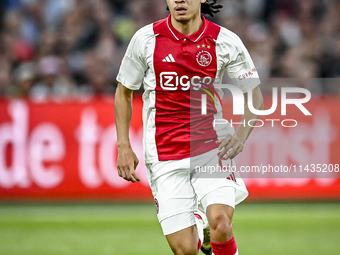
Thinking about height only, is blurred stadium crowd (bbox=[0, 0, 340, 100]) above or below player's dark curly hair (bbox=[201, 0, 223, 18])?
below

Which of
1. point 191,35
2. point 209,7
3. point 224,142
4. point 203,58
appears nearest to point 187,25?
point 191,35

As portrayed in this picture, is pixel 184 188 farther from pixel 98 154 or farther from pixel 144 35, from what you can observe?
pixel 98 154

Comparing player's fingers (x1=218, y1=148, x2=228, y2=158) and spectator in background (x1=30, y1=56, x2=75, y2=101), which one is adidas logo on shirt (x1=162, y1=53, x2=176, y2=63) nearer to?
player's fingers (x1=218, y1=148, x2=228, y2=158)

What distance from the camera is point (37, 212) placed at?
29.7 feet

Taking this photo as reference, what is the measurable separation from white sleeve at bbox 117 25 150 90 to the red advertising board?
449 centimetres

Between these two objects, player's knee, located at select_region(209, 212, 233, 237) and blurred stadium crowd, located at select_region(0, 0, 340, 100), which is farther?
blurred stadium crowd, located at select_region(0, 0, 340, 100)

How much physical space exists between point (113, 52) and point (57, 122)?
1965mm

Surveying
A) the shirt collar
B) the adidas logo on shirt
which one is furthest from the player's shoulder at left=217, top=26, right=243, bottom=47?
the adidas logo on shirt

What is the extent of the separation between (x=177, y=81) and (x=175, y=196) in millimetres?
878

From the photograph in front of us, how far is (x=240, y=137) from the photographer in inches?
187

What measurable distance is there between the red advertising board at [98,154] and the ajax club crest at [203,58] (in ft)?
15.2

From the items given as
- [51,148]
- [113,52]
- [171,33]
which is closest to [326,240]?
[171,33]

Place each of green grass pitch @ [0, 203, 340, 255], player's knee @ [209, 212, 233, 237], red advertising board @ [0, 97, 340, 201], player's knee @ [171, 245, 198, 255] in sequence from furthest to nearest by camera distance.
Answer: red advertising board @ [0, 97, 340, 201], green grass pitch @ [0, 203, 340, 255], player's knee @ [171, 245, 198, 255], player's knee @ [209, 212, 233, 237]

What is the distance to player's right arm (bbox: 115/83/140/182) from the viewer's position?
4.69 m
